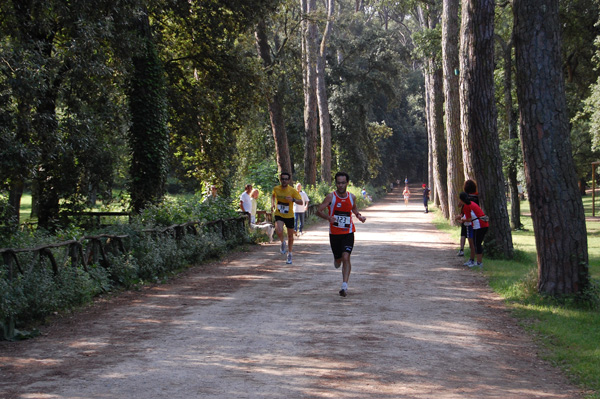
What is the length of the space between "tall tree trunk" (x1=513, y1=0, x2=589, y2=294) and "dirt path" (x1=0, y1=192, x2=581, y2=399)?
4.09 feet

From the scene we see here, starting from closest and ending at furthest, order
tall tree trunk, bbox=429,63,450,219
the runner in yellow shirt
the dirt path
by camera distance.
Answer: the dirt path < the runner in yellow shirt < tall tree trunk, bbox=429,63,450,219

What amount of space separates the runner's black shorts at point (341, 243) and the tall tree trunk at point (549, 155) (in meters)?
2.98

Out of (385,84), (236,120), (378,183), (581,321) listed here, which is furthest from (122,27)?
(378,183)

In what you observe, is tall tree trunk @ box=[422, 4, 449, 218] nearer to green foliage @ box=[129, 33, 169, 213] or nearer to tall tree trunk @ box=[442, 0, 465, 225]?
tall tree trunk @ box=[442, 0, 465, 225]

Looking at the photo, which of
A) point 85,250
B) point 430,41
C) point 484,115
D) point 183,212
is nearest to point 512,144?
point 430,41

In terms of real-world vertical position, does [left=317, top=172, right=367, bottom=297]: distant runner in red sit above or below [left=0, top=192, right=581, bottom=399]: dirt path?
above

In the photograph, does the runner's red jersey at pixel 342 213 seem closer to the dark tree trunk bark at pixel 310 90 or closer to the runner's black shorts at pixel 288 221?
the runner's black shorts at pixel 288 221

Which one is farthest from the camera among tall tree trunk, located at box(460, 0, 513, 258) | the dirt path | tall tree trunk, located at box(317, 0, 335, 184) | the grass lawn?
tall tree trunk, located at box(317, 0, 335, 184)

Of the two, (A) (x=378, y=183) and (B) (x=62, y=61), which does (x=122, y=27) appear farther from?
(A) (x=378, y=183)

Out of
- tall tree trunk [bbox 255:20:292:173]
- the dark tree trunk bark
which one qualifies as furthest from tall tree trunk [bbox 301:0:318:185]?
tall tree trunk [bbox 255:20:292:173]

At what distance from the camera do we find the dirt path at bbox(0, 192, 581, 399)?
5801 mm

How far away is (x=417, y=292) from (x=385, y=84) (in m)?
44.1

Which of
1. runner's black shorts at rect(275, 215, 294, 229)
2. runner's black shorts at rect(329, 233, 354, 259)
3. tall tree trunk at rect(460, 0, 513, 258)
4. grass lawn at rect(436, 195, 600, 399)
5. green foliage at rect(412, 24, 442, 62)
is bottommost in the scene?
grass lawn at rect(436, 195, 600, 399)

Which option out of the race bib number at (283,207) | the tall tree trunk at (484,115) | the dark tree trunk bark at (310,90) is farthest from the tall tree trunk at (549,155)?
the dark tree trunk bark at (310,90)
